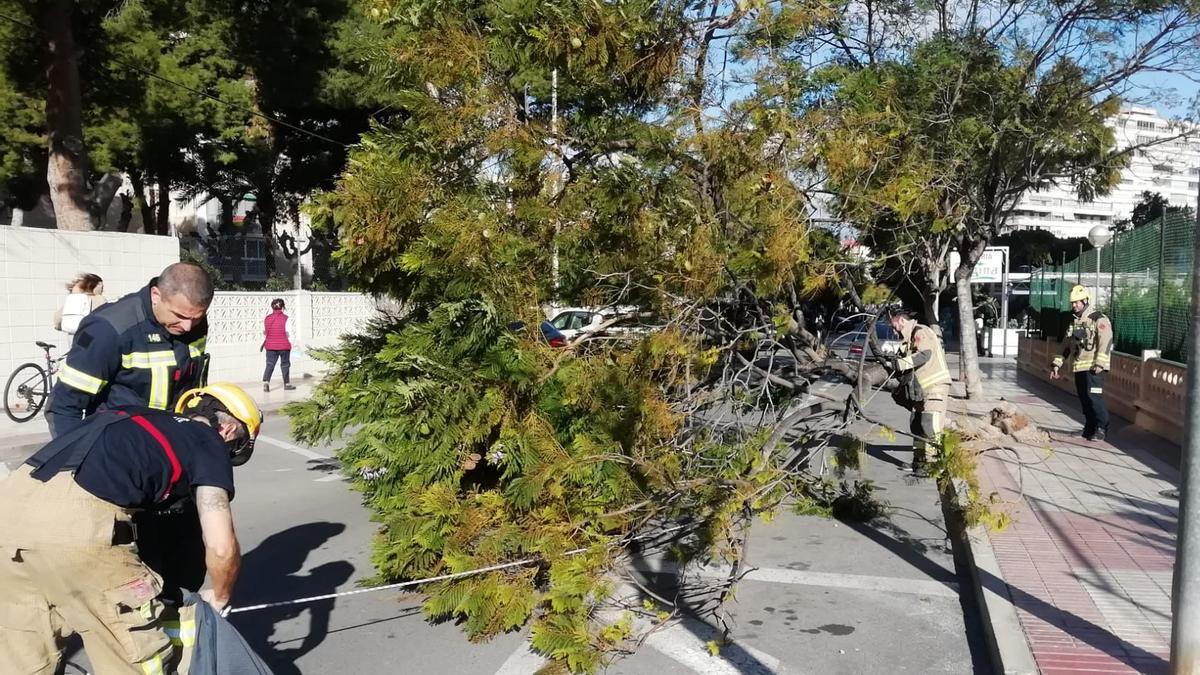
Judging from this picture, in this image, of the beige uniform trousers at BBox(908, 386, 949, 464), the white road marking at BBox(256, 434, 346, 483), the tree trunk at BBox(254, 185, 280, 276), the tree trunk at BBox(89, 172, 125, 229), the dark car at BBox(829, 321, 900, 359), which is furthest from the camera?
the tree trunk at BBox(254, 185, 280, 276)

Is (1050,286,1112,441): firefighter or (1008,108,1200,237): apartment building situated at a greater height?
(1008,108,1200,237): apartment building

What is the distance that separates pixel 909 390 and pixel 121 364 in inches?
214

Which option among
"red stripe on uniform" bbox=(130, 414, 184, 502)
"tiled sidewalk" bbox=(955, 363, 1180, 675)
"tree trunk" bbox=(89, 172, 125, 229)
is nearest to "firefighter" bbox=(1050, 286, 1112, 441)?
"tiled sidewalk" bbox=(955, 363, 1180, 675)

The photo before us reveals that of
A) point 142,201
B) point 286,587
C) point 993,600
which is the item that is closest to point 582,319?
point 286,587

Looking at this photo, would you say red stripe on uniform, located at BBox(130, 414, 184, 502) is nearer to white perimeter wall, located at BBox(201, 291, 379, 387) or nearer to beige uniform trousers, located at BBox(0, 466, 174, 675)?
beige uniform trousers, located at BBox(0, 466, 174, 675)

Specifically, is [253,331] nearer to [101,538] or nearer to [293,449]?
[293,449]

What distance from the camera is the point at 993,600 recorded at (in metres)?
4.93

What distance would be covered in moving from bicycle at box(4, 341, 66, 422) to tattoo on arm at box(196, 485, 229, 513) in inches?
382

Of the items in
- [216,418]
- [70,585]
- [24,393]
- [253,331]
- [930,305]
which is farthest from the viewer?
[253,331]

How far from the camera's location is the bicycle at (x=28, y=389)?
439 inches

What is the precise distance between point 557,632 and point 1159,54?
40.6 ft

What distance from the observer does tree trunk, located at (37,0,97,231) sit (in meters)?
14.0

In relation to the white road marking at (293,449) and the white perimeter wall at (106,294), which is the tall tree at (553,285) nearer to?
the white perimeter wall at (106,294)

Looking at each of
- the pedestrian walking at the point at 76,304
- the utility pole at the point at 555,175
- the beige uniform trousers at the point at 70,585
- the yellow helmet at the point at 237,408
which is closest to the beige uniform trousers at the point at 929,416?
Result: the utility pole at the point at 555,175
